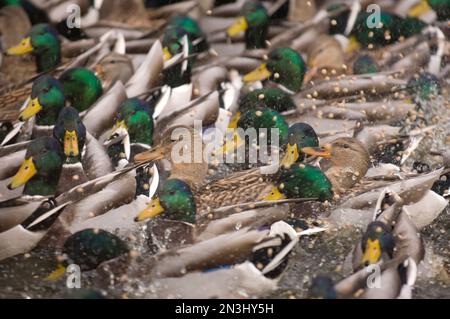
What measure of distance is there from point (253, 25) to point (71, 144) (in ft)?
8.80

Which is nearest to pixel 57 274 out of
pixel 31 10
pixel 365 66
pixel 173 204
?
pixel 173 204

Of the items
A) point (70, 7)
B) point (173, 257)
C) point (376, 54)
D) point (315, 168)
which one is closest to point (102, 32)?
point (70, 7)

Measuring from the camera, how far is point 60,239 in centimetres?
813

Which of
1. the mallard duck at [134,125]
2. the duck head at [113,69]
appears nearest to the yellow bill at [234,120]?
the mallard duck at [134,125]

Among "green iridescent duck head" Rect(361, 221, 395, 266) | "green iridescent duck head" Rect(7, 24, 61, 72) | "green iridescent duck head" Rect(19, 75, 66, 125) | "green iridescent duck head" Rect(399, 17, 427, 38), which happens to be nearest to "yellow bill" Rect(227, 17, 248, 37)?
"green iridescent duck head" Rect(399, 17, 427, 38)

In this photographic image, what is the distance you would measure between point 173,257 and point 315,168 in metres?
1.38

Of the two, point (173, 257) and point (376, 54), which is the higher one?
point (173, 257)

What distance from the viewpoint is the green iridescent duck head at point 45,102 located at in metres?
9.36

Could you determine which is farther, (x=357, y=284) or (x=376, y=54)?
(x=376, y=54)

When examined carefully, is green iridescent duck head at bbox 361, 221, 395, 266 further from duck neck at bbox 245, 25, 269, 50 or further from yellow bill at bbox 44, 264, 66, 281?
duck neck at bbox 245, 25, 269, 50

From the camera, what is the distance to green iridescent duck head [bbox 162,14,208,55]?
408 inches

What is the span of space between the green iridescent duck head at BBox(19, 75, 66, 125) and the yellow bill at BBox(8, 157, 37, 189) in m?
0.86

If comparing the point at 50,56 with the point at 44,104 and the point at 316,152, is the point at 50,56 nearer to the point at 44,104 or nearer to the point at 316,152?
the point at 44,104

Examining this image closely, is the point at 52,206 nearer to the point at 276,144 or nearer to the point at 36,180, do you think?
the point at 36,180
